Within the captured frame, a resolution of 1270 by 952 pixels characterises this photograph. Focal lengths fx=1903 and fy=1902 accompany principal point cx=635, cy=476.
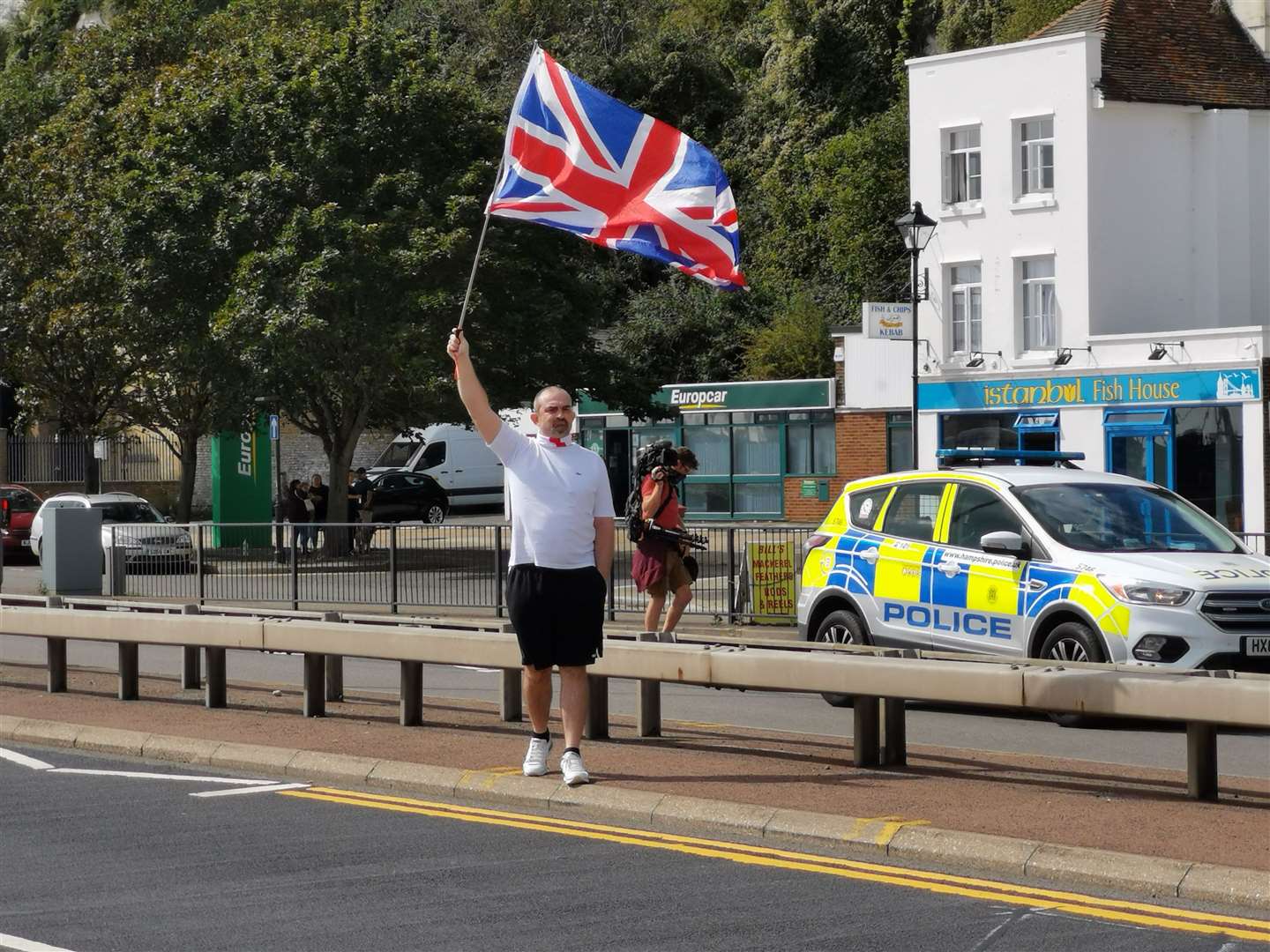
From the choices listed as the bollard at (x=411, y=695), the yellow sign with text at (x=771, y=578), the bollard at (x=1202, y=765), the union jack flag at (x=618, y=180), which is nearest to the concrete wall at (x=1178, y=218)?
the yellow sign with text at (x=771, y=578)

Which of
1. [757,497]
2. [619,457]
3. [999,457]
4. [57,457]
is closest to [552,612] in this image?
[999,457]

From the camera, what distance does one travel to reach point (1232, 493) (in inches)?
1442

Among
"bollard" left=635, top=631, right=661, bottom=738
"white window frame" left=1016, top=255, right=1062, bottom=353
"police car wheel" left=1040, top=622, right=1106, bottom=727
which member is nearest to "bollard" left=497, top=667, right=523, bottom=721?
"bollard" left=635, top=631, right=661, bottom=738

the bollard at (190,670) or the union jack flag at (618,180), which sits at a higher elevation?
the union jack flag at (618,180)

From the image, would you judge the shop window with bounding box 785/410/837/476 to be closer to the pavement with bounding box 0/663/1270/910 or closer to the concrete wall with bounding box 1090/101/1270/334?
the concrete wall with bounding box 1090/101/1270/334

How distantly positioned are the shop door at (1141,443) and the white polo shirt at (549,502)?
29560mm

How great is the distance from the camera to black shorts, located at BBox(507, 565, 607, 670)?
9219 millimetres

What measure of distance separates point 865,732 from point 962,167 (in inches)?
1309

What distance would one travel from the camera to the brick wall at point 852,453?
44500 millimetres

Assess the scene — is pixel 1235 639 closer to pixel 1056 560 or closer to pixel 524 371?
pixel 1056 560

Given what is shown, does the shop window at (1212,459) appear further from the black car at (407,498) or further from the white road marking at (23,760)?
the white road marking at (23,760)

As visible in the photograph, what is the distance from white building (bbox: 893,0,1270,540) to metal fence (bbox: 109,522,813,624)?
15.9 meters

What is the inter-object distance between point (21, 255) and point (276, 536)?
2777 centimetres

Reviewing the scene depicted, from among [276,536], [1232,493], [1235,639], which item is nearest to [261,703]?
Answer: [1235,639]
